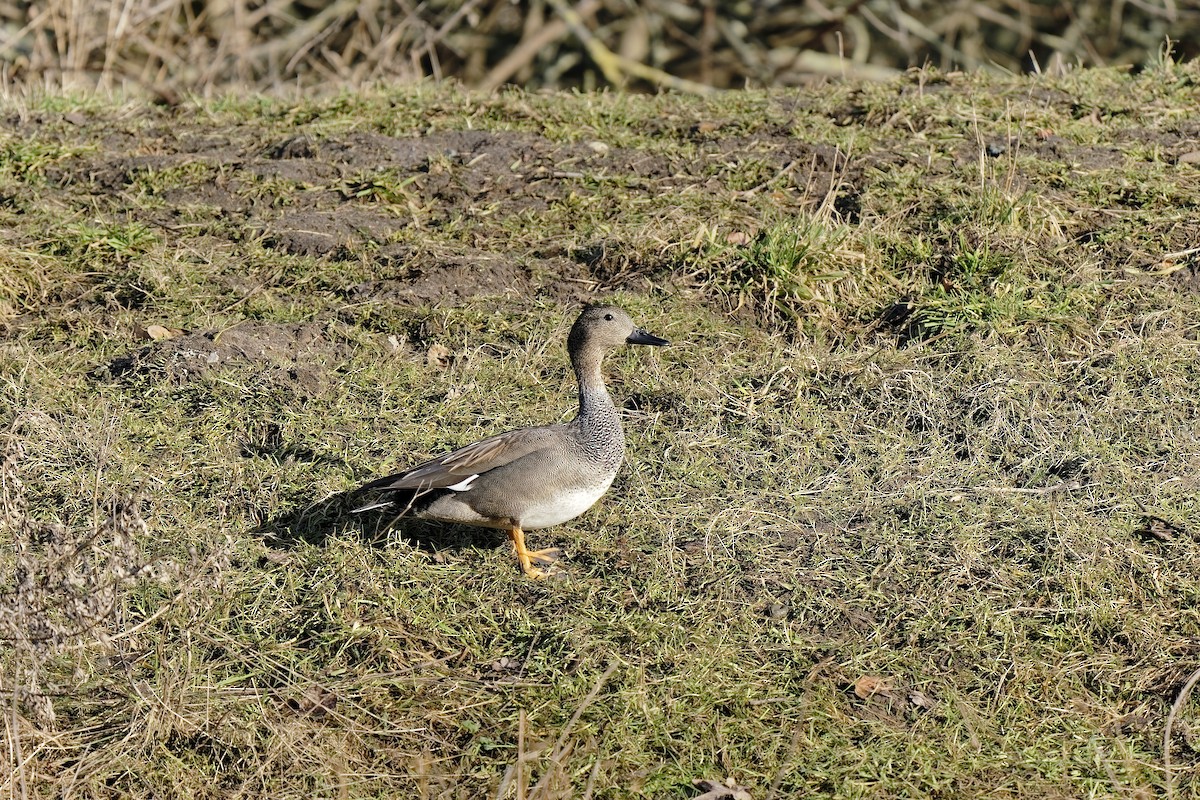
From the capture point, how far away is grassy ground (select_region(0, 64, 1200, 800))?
3.91m

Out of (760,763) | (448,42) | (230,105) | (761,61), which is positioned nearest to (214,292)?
(230,105)

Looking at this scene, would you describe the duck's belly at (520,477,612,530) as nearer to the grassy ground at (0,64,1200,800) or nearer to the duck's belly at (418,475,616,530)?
the duck's belly at (418,475,616,530)

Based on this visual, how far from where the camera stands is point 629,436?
5.34 m

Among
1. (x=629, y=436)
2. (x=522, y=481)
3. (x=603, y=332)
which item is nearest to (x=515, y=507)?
(x=522, y=481)

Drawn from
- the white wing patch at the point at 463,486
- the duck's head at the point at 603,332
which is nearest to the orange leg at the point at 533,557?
the white wing patch at the point at 463,486

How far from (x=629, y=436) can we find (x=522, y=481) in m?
0.94

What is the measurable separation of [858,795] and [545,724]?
34.0 inches

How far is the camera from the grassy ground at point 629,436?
12.8ft

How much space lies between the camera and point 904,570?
457 cm

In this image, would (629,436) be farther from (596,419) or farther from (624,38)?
(624,38)

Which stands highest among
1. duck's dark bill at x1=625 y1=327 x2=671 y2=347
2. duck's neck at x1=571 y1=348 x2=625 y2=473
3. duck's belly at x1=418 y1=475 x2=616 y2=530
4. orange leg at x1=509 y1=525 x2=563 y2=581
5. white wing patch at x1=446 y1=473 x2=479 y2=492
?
duck's dark bill at x1=625 y1=327 x2=671 y2=347

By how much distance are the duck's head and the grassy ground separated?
0.49 metres

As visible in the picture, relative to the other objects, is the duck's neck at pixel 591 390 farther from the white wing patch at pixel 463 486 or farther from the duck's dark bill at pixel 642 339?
the white wing patch at pixel 463 486

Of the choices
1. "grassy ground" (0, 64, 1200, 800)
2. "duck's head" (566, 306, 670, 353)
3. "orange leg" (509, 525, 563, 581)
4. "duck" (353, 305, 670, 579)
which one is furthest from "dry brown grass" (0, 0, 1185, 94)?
"orange leg" (509, 525, 563, 581)
